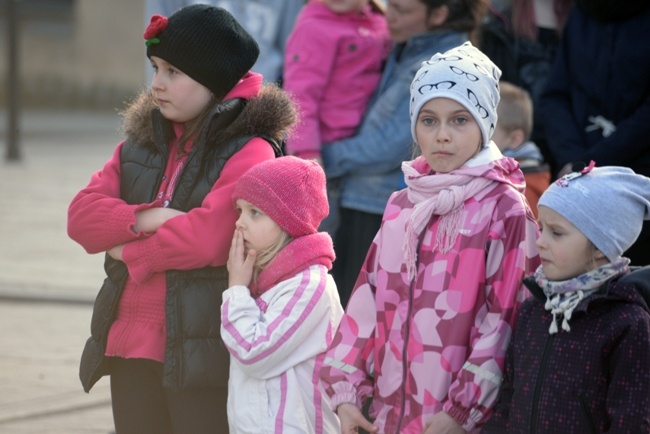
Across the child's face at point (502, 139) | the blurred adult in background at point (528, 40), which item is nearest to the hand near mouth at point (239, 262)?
the child's face at point (502, 139)

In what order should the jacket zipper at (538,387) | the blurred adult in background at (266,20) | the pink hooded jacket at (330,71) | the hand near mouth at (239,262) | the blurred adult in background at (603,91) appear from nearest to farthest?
the jacket zipper at (538,387) → the hand near mouth at (239,262) → the blurred adult in background at (603,91) → the pink hooded jacket at (330,71) → the blurred adult in background at (266,20)

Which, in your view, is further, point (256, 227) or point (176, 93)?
point (176, 93)

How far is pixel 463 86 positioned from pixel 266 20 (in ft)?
9.27

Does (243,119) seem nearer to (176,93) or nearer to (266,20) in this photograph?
(176,93)

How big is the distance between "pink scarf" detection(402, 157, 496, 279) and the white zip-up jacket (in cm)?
39

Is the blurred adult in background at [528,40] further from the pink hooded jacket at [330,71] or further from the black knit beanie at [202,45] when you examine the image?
the black knit beanie at [202,45]

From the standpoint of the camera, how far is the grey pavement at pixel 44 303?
5.94 metres

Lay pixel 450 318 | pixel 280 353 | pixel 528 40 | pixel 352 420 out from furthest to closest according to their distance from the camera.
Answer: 1. pixel 528 40
2. pixel 280 353
3. pixel 352 420
4. pixel 450 318

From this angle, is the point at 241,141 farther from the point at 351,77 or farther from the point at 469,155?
the point at 351,77

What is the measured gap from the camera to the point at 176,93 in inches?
159

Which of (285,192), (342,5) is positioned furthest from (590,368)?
(342,5)

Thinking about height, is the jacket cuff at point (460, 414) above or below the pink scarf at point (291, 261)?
below

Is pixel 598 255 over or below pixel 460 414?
over

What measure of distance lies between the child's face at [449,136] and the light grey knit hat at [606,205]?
0.31 metres
